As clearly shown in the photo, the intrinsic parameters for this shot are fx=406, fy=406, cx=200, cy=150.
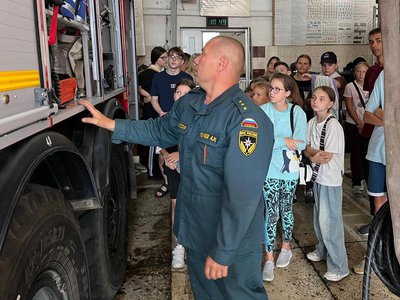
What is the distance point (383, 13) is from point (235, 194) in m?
0.85

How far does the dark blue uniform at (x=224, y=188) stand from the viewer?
1695 millimetres

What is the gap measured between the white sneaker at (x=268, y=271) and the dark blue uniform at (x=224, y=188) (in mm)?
1030

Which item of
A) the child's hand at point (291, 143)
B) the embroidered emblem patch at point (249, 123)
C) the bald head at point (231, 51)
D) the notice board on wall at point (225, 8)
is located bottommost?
the child's hand at point (291, 143)

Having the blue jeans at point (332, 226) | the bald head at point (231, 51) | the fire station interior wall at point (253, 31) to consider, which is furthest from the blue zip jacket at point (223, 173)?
the fire station interior wall at point (253, 31)

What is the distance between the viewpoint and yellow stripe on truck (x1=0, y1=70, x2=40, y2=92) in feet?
4.03

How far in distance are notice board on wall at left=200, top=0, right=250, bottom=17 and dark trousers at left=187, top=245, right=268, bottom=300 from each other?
7233mm

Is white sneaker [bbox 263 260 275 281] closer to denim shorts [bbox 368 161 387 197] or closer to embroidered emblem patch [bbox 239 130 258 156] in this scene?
denim shorts [bbox 368 161 387 197]

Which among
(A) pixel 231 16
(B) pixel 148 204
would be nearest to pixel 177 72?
(B) pixel 148 204

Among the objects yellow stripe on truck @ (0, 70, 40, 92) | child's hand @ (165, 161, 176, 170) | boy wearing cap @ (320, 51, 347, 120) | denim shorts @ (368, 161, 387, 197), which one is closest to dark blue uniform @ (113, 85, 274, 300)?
yellow stripe on truck @ (0, 70, 40, 92)

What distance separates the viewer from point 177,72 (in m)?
4.55

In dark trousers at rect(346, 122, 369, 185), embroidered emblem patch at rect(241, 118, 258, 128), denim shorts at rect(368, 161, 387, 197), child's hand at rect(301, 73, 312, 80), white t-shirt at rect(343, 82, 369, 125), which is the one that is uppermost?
child's hand at rect(301, 73, 312, 80)

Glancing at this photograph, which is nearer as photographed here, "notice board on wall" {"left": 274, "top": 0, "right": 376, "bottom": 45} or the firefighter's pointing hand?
the firefighter's pointing hand

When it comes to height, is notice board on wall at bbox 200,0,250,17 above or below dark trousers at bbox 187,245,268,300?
above

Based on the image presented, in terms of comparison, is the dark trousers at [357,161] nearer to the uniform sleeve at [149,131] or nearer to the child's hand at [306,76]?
the child's hand at [306,76]
